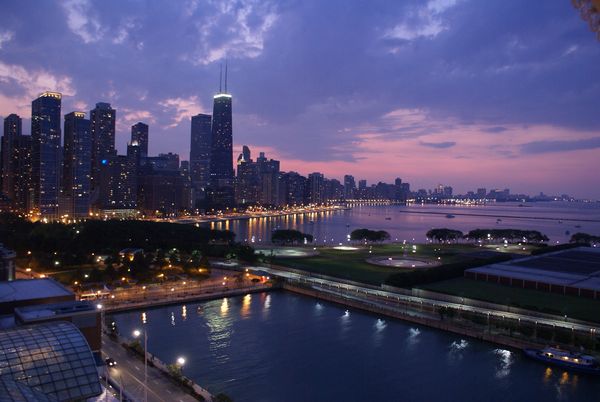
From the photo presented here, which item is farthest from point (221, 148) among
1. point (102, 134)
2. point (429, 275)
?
point (429, 275)

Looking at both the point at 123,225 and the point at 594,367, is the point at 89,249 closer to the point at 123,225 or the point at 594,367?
Result: the point at 123,225

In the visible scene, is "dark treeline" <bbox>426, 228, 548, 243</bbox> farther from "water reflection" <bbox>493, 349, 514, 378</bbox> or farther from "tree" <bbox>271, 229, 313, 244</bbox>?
"water reflection" <bbox>493, 349, 514, 378</bbox>

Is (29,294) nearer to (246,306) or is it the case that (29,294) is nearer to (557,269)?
(246,306)

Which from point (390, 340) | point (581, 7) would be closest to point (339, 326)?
point (390, 340)

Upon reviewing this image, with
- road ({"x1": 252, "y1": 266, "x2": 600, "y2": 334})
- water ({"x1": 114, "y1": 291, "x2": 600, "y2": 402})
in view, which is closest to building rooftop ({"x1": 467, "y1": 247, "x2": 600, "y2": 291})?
road ({"x1": 252, "y1": 266, "x2": 600, "y2": 334})

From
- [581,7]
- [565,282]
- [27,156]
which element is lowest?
[565,282]

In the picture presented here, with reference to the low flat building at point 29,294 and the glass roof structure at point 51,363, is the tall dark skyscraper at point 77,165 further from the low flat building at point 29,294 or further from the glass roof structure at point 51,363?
the glass roof structure at point 51,363
